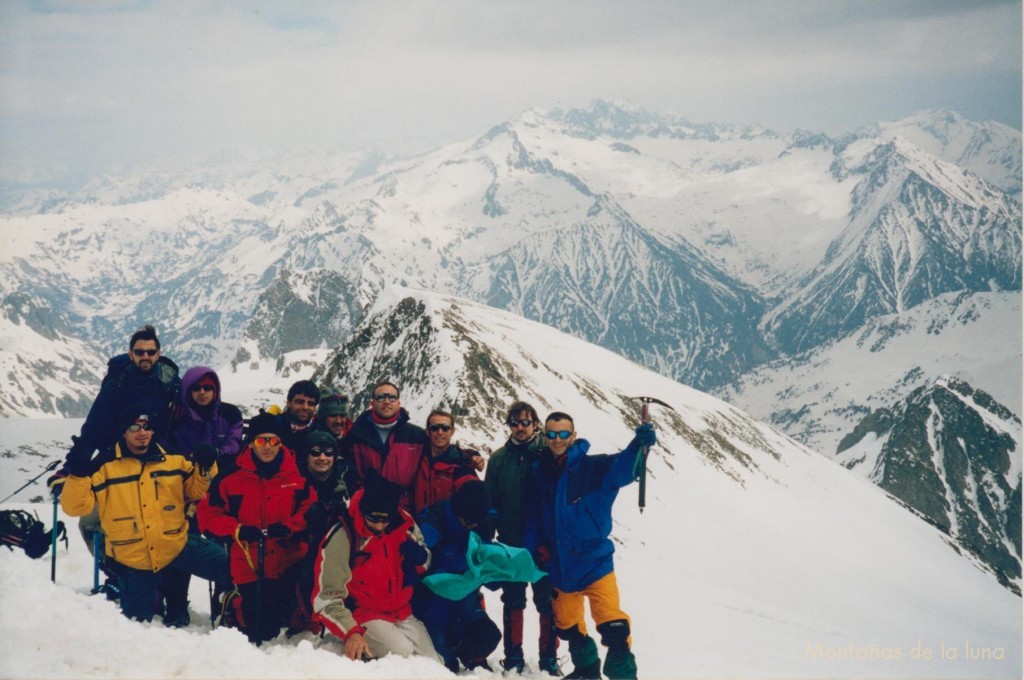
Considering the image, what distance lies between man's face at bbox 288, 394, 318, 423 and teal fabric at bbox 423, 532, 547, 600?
4111mm

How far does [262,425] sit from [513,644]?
5596 millimetres

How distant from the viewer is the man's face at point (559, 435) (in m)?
11.2

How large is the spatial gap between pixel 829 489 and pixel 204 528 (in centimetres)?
7032

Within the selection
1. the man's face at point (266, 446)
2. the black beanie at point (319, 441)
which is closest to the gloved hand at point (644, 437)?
the black beanie at point (319, 441)

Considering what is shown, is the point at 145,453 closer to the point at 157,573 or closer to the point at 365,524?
the point at 157,573

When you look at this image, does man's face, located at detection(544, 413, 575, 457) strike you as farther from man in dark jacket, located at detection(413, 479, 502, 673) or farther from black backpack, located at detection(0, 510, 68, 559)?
black backpack, located at detection(0, 510, 68, 559)

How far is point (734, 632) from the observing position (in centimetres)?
2295

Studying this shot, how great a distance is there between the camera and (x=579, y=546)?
11.4 metres

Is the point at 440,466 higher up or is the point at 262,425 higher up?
the point at 262,425

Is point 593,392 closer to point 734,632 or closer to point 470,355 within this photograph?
point 470,355

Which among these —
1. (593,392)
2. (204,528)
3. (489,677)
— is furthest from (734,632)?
(593,392)

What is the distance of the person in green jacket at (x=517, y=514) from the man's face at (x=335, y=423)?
3485mm

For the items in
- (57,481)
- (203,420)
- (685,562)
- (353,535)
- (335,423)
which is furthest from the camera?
(685,562)

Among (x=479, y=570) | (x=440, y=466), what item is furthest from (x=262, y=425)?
(x=479, y=570)
